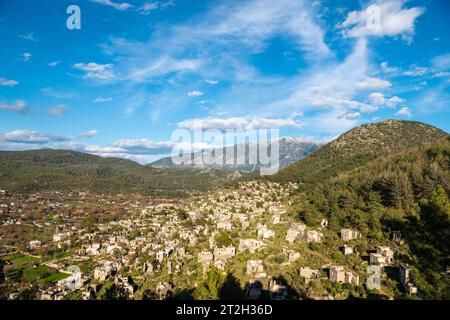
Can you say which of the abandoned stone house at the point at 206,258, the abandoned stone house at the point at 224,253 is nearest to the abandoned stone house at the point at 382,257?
the abandoned stone house at the point at 224,253

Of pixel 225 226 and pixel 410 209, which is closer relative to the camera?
pixel 410 209

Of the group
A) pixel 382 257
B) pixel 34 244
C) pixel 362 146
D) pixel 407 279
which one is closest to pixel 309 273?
pixel 382 257

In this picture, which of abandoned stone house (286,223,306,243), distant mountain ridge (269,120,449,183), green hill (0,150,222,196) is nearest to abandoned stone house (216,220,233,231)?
abandoned stone house (286,223,306,243)

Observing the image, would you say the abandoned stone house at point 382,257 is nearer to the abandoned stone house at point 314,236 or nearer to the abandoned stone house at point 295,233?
the abandoned stone house at point 314,236

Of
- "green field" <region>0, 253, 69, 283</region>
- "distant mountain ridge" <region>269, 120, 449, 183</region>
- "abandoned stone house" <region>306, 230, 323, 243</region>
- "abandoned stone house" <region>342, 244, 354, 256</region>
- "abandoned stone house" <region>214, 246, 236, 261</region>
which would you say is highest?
"distant mountain ridge" <region>269, 120, 449, 183</region>

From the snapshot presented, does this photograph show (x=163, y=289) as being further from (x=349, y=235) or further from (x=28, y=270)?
(x=28, y=270)

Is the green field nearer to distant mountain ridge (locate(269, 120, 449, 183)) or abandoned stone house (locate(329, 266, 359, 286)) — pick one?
abandoned stone house (locate(329, 266, 359, 286))
